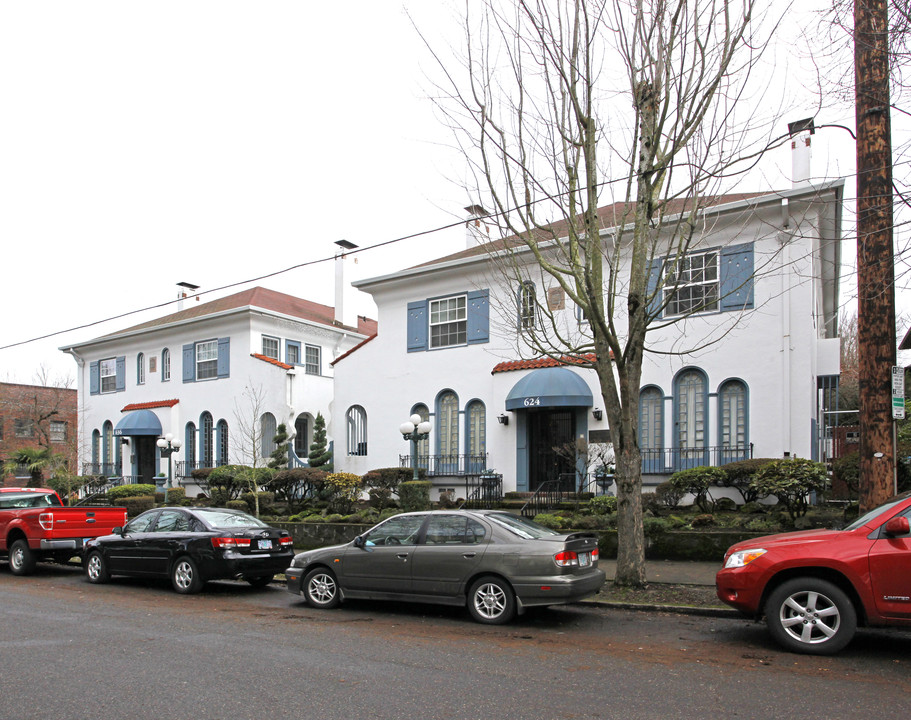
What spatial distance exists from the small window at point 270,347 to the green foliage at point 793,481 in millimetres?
19143

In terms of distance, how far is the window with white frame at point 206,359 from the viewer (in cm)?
2919

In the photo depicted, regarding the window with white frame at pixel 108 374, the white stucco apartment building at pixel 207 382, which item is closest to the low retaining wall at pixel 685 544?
the white stucco apartment building at pixel 207 382

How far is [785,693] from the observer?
236 inches

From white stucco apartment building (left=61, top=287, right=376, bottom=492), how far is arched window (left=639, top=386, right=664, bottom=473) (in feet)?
37.0

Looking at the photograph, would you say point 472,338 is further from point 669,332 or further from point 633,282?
point 633,282

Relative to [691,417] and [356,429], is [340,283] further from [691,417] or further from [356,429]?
[691,417]

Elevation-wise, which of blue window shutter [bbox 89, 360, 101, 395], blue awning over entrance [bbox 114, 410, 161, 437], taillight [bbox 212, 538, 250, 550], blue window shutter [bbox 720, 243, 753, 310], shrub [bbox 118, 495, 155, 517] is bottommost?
shrub [bbox 118, 495, 155, 517]

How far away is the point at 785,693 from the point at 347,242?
27.3m

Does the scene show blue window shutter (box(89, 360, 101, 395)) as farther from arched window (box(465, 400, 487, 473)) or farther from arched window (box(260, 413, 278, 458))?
arched window (box(465, 400, 487, 473))

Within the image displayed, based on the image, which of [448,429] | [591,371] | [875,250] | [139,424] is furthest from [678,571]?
[139,424]

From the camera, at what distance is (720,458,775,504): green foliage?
15539 millimetres

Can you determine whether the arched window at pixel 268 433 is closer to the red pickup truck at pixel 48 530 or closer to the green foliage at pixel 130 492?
the green foliage at pixel 130 492

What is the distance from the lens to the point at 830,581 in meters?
7.25

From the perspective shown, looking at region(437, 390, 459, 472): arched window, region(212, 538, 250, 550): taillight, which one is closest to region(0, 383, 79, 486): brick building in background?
region(437, 390, 459, 472): arched window
